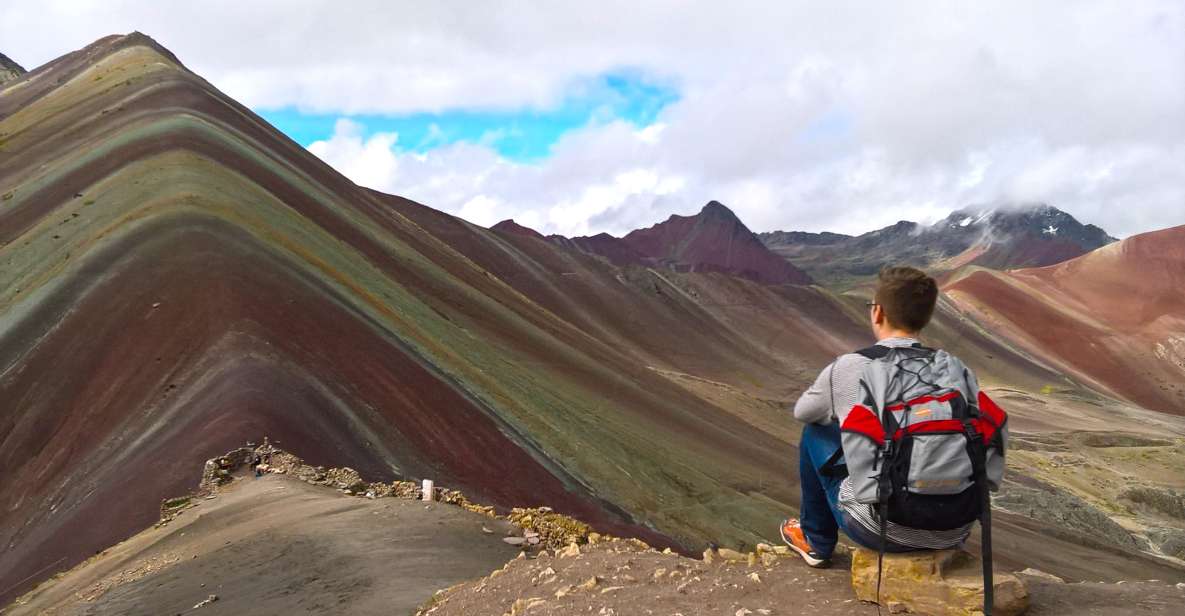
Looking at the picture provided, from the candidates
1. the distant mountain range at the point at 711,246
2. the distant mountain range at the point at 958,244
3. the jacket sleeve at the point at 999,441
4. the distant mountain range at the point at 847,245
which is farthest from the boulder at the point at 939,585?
the distant mountain range at the point at 958,244

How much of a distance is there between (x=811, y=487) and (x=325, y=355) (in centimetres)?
1390

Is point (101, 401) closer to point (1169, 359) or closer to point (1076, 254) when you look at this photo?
point (1169, 359)

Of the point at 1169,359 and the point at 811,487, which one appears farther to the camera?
the point at 1169,359

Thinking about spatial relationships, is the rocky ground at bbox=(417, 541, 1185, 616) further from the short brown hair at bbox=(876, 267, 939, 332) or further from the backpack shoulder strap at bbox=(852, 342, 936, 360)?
the short brown hair at bbox=(876, 267, 939, 332)

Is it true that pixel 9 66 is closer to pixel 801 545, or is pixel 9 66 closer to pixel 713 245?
pixel 713 245

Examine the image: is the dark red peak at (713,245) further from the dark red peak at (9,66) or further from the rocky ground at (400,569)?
the rocky ground at (400,569)

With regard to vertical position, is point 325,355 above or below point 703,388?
above

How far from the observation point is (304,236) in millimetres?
25812

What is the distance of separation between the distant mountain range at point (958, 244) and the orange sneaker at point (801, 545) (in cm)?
14610

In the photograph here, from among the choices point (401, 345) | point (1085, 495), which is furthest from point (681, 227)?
point (401, 345)

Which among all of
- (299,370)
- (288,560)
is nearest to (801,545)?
(288,560)

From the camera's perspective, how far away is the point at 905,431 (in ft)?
13.2

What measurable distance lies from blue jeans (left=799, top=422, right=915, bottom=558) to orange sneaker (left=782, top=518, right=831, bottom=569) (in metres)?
0.04

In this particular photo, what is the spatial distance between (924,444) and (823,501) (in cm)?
111
